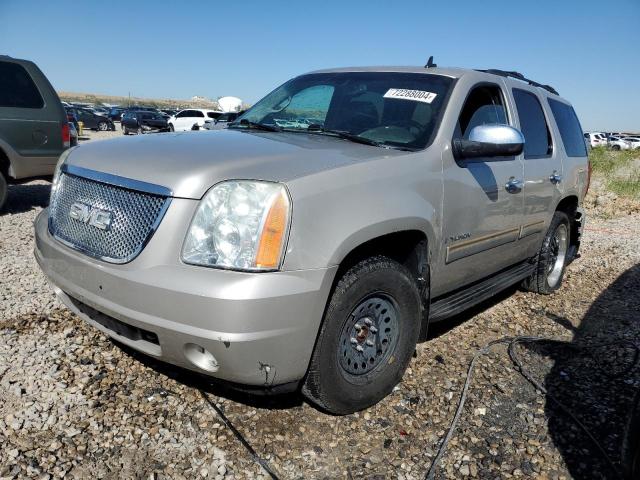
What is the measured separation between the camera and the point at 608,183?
14.4 m

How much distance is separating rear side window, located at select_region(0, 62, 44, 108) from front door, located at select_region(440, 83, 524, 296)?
6.11 metres

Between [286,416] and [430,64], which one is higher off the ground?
[430,64]

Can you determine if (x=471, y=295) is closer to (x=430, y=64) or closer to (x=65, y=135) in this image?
(x=430, y=64)

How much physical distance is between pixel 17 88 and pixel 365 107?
5668 millimetres

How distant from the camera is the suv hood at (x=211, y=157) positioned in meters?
2.24

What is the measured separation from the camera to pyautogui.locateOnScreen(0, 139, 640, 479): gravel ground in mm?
2375

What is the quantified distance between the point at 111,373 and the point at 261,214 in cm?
159

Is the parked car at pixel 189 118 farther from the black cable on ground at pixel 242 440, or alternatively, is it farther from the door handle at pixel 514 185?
the black cable on ground at pixel 242 440

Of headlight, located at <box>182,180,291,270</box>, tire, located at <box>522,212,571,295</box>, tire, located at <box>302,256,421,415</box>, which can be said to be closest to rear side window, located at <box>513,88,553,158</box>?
tire, located at <box>522,212,571,295</box>

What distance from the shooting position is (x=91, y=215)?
Answer: 8.18 ft

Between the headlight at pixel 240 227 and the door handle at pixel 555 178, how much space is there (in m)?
3.02

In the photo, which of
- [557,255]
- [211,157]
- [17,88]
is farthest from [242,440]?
[17,88]

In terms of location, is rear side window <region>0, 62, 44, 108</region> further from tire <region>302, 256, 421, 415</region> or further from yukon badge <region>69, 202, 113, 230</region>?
tire <region>302, 256, 421, 415</region>

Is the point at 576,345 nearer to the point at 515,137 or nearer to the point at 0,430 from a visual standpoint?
the point at 515,137
